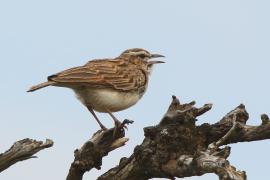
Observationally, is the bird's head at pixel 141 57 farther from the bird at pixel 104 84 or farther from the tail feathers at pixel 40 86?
the tail feathers at pixel 40 86

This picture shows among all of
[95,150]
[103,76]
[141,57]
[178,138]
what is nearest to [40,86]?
[103,76]

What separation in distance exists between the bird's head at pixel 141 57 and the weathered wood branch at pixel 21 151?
5856 mm

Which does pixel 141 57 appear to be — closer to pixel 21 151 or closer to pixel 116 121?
pixel 116 121

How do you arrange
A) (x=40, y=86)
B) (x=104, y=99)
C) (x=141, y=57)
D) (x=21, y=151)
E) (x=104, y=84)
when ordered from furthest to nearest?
(x=141, y=57)
(x=104, y=84)
(x=104, y=99)
(x=40, y=86)
(x=21, y=151)

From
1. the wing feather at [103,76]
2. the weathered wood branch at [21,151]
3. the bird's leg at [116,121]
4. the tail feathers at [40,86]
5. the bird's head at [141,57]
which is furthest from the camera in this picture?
the bird's head at [141,57]

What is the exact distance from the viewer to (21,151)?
9.98 meters

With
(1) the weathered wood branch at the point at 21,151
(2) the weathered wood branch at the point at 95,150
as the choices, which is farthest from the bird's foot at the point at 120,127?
(1) the weathered wood branch at the point at 21,151

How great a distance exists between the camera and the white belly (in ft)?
43.4

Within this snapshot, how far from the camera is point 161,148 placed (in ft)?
32.1

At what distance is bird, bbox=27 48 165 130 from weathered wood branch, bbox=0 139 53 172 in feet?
7.21

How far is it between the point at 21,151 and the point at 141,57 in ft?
21.0

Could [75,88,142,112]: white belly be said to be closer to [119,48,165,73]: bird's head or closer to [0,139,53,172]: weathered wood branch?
[119,48,165,73]: bird's head

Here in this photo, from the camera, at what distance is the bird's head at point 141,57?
1573 centimetres

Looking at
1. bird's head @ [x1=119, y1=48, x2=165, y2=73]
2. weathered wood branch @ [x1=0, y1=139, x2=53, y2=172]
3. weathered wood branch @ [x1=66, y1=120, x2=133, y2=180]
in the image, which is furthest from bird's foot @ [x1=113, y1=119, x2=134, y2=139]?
bird's head @ [x1=119, y1=48, x2=165, y2=73]
